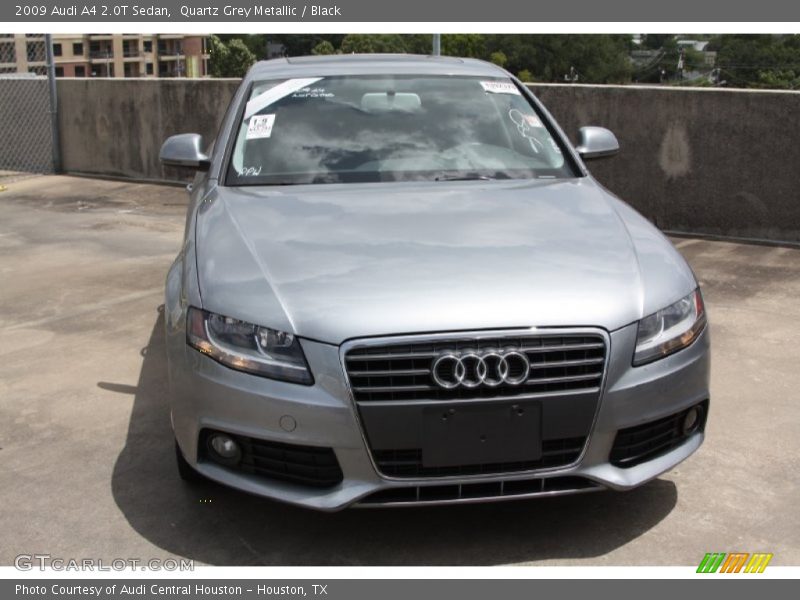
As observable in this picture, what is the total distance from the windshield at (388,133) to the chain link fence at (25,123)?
943 centimetres

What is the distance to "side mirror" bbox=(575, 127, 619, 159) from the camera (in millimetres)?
5270

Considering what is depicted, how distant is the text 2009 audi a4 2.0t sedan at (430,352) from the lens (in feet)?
10.4

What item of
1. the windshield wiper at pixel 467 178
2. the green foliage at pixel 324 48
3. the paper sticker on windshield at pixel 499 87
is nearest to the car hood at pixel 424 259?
the windshield wiper at pixel 467 178

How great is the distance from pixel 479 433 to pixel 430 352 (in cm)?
29

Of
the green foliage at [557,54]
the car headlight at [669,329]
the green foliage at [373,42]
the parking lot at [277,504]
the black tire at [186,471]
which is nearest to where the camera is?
the car headlight at [669,329]

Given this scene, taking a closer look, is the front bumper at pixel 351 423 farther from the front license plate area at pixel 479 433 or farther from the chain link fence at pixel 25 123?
the chain link fence at pixel 25 123

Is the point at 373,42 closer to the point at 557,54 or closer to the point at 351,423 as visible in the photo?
the point at 557,54

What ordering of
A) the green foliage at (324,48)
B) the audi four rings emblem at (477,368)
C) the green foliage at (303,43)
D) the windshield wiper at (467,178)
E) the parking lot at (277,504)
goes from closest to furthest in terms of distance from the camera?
the audi four rings emblem at (477,368) < the parking lot at (277,504) < the windshield wiper at (467,178) < the green foliage at (303,43) < the green foliage at (324,48)

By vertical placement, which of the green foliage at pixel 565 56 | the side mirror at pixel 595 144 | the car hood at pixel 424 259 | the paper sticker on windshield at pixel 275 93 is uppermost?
the paper sticker on windshield at pixel 275 93

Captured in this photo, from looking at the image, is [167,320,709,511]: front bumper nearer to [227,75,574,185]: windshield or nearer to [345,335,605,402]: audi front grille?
[345,335,605,402]: audi front grille

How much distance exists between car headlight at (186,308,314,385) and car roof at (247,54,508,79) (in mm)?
2076

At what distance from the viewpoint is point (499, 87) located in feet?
17.0
